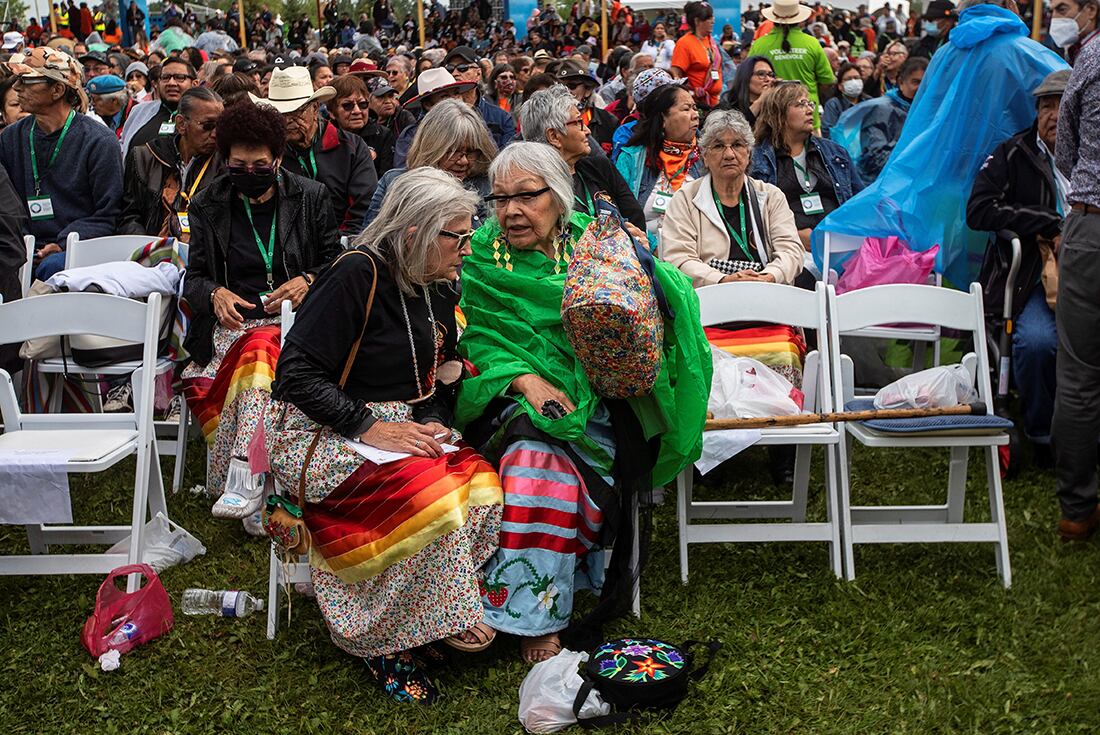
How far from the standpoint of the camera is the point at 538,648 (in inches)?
139

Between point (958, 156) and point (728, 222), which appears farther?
point (958, 156)

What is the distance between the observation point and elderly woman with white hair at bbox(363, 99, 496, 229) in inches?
196

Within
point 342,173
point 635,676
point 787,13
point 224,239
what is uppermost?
point 787,13

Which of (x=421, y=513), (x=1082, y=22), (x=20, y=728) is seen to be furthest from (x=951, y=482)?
(x=1082, y=22)

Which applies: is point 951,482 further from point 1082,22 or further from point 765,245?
point 1082,22

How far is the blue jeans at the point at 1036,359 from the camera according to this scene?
496 centimetres

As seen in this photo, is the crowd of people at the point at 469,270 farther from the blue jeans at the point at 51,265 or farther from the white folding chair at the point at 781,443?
the white folding chair at the point at 781,443

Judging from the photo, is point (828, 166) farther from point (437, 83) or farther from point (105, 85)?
point (105, 85)

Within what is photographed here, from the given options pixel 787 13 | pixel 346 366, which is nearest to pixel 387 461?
pixel 346 366

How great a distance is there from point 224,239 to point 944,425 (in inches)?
112

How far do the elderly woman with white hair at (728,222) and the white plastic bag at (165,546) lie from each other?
92.0 inches

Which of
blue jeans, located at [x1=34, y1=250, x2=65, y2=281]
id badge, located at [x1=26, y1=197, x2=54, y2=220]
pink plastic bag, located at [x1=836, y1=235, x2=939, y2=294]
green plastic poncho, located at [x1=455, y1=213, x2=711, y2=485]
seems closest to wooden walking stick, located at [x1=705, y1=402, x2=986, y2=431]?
green plastic poncho, located at [x1=455, y1=213, x2=711, y2=485]

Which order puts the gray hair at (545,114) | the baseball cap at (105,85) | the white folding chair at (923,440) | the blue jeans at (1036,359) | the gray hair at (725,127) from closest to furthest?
the white folding chair at (923,440) → the blue jeans at (1036,359) → the gray hair at (725,127) → the gray hair at (545,114) → the baseball cap at (105,85)

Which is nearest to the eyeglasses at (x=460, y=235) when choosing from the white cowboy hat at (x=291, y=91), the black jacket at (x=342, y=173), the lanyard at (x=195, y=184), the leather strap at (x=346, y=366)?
the leather strap at (x=346, y=366)
